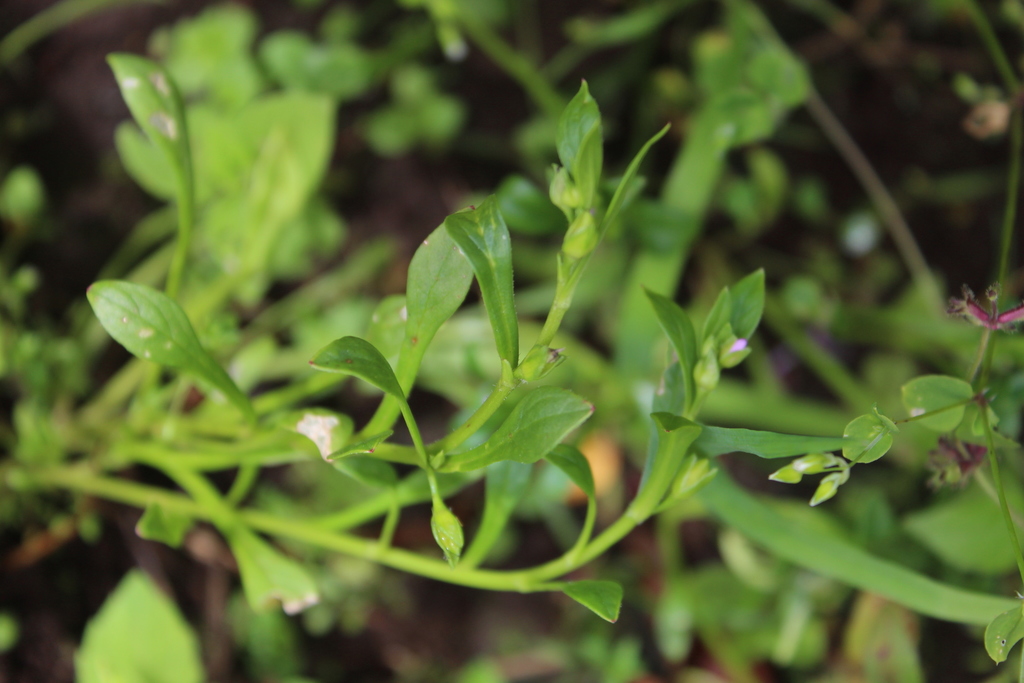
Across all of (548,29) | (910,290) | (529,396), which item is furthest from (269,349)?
(910,290)

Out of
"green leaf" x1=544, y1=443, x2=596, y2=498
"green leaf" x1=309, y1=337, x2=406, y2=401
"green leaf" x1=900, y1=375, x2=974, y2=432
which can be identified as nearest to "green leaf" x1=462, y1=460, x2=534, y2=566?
"green leaf" x1=544, y1=443, x2=596, y2=498

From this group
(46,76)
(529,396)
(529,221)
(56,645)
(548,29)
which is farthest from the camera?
(548,29)

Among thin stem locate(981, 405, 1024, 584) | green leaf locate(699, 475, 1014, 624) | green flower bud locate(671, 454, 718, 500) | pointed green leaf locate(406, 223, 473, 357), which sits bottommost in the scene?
green leaf locate(699, 475, 1014, 624)

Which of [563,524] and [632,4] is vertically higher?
[632,4]

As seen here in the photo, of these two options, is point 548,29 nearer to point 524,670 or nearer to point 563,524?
point 563,524

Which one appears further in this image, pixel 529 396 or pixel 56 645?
pixel 56 645

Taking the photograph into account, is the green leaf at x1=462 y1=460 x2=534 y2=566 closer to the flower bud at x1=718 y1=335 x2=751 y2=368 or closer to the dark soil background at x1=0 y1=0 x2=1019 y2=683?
the flower bud at x1=718 y1=335 x2=751 y2=368

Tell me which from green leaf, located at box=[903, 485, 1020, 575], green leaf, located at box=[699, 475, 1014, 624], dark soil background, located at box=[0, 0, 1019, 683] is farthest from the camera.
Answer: dark soil background, located at box=[0, 0, 1019, 683]

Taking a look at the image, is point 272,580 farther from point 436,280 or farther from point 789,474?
point 789,474
